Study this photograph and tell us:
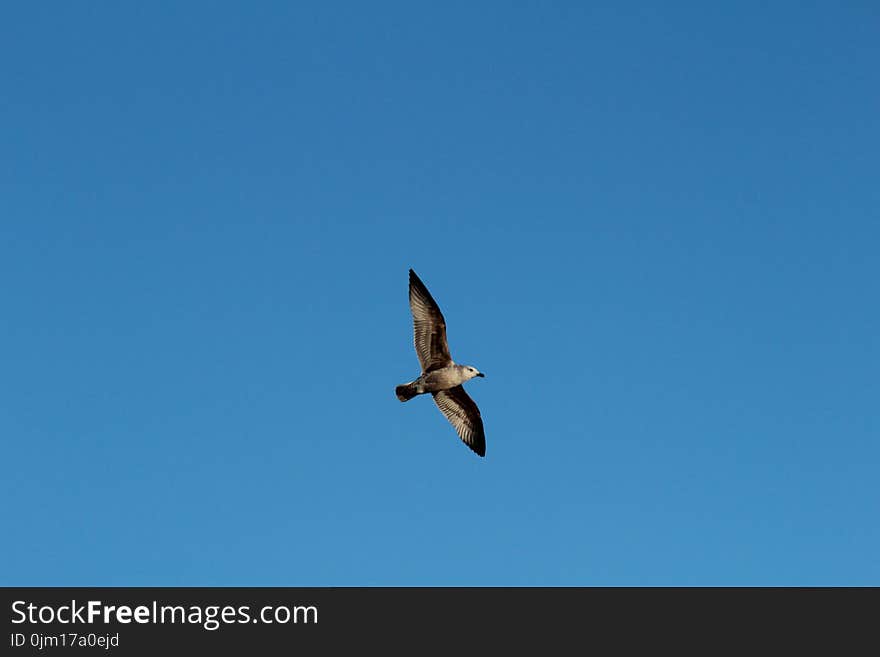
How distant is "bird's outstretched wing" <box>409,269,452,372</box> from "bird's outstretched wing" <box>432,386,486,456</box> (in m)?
2.05

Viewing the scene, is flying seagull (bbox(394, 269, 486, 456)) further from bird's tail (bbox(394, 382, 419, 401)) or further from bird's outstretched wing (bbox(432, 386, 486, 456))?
bird's outstretched wing (bbox(432, 386, 486, 456))

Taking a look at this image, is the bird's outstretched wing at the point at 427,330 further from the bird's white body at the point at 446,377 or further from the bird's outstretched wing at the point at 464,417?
the bird's outstretched wing at the point at 464,417

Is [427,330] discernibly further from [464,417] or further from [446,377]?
[464,417]

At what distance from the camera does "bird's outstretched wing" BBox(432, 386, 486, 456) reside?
104ft

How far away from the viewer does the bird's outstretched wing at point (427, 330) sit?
1162 inches

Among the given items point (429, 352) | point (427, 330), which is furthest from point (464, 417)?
point (427, 330)

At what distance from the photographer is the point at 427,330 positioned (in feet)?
97.3

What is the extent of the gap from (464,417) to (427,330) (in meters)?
4.01

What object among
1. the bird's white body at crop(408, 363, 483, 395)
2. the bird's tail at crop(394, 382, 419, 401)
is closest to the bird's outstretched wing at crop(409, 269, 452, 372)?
the bird's white body at crop(408, 363, 483, 395)

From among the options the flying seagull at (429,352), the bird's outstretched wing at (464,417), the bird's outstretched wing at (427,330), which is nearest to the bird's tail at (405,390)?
the flying seagull at (429,352)
